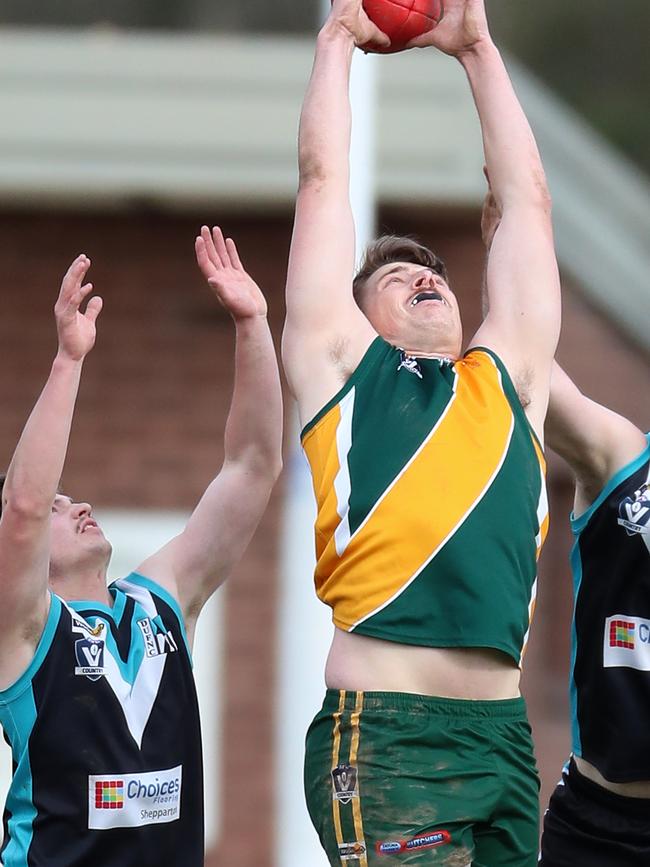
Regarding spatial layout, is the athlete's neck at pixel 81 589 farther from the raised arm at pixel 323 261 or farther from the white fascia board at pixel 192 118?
the white fascia board at pixel 192 118

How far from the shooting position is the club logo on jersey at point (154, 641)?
3.97m

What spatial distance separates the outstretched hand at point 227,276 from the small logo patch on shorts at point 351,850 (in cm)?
147

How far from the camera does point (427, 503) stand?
11.1 ft

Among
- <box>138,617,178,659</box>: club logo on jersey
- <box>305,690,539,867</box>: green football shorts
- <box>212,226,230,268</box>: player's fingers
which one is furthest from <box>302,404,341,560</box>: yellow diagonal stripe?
<box>212,226,230,268</box>: player's fingers

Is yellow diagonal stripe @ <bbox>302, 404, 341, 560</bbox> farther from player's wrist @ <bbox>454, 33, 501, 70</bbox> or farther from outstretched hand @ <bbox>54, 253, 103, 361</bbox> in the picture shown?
player's wrist @ <bbox>454, 33, 501, 70</bbox>

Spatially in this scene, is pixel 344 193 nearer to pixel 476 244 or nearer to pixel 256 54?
pixel 256 54

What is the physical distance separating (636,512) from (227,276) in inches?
48.6

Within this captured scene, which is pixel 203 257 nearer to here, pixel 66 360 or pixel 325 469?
pixel 66 360

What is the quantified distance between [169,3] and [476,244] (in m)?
2.21

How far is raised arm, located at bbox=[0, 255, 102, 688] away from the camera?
144 inches

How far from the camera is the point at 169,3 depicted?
8.74 metres

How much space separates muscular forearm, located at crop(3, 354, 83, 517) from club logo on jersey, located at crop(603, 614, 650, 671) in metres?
1.45

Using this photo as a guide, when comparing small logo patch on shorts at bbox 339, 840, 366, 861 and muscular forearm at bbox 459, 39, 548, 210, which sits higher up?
muscular forearm at bbox 459, 39, 548, 210

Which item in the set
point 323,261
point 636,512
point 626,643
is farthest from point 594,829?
point 323,261
